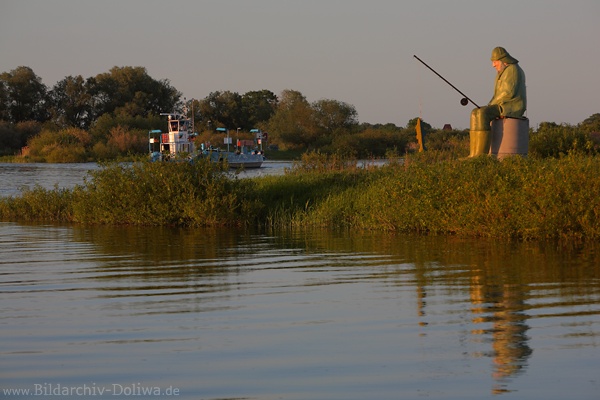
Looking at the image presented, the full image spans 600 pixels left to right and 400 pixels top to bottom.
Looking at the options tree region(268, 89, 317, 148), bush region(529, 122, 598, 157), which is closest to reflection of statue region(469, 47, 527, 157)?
bush region(529, 122, 598, 157)

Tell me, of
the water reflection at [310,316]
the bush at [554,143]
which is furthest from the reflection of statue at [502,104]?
the water reflection at [310,316]

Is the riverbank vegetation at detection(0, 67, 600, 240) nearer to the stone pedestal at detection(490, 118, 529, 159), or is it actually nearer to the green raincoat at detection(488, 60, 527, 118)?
the stone pedestal at detection(490, 118, 529, 159)

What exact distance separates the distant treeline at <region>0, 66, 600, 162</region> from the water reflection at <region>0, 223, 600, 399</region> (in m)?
54.5

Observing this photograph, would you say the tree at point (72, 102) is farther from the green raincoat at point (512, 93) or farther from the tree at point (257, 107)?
the green raincoat at point (512, 93)

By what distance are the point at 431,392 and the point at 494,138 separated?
15.0m

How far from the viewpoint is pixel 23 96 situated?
94.8 m

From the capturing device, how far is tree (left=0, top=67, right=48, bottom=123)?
9400cm

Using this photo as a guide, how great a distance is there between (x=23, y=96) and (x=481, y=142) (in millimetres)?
81067

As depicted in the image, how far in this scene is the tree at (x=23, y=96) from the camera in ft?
308

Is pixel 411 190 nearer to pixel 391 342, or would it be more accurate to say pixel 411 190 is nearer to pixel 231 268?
pixel 231 268

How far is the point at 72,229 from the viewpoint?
70.0ft

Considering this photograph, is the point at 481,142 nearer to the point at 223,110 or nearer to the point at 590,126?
the point at 590,126

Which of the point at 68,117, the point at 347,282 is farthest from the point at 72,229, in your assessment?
the point at 68,117

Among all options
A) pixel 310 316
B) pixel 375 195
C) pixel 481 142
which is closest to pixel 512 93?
pixel 481 142
